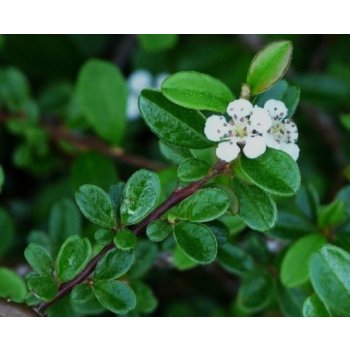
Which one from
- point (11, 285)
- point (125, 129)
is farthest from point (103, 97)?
point (11, 285)

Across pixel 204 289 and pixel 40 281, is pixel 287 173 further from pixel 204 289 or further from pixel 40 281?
pixel 204 289

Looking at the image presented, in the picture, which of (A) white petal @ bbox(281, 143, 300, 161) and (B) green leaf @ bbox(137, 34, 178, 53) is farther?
(B) green leaf @ bbox(137, 34, 178, 53)

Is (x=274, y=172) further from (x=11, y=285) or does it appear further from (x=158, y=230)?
(x=11, y=285)

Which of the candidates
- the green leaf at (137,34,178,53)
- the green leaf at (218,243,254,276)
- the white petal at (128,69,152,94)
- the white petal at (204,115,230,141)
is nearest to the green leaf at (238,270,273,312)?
the green leaf at (218,243,254,276)

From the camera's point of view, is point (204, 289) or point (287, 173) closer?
point (287, 173)

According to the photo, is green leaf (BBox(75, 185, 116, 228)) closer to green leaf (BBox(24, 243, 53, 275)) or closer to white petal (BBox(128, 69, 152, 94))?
green leaf (BBox(24, 243, 53, 275))

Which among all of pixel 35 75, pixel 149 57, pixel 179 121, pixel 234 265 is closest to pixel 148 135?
pixel 149 57
